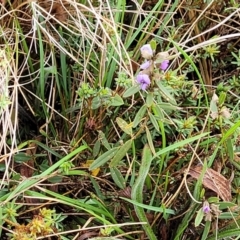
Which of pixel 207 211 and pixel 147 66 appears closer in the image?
pixel 147 66

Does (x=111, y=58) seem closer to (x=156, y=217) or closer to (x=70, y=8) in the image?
(x=70, y=8)

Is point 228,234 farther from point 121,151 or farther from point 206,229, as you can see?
point 121,151

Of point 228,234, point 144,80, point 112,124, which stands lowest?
point 228,234

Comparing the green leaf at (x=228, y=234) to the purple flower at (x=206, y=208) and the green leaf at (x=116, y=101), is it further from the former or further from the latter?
the green leaf at (x=116, y=101)

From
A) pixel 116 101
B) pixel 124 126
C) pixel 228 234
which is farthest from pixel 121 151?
pixel 228 234

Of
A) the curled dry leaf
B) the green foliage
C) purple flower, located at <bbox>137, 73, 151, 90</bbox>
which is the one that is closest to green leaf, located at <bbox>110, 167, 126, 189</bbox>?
the green foliage

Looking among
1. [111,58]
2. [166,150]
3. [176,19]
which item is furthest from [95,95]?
[176,19]
